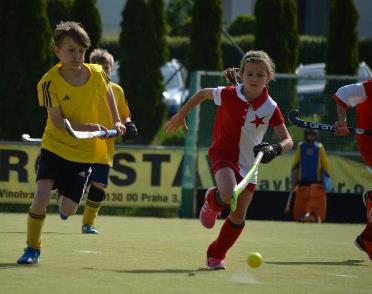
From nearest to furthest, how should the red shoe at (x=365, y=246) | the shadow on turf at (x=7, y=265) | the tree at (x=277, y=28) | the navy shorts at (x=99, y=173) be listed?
the shadow on turf at (x=7, y=265) → the red shoe at (x=365, y=246) → the navy shorts at (x=99, y=173) → the tree at (x=277, y=28)

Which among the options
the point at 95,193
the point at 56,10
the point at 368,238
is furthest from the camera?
the point at 56,10

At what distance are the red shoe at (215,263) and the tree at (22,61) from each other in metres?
12.0

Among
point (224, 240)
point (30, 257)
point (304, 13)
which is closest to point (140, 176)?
point (224, 240)

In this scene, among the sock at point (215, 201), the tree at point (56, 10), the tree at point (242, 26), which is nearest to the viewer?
the sock at point (215, 201)

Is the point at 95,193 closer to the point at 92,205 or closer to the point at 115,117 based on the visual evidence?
the point at 92,205

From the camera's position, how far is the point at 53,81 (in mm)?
8359

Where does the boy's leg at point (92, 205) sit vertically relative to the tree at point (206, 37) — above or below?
below

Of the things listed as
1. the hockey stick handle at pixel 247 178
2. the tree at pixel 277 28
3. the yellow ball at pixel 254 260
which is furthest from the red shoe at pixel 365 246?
the tree at pixel 277 28

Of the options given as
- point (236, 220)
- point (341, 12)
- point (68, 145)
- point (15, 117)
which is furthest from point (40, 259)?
point (341, 12)

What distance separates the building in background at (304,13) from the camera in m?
39.0

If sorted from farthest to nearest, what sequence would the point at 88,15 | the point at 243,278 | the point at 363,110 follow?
the point at 88,15, the point at 363,110, the point at 243,278

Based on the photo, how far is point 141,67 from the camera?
73.6 ft

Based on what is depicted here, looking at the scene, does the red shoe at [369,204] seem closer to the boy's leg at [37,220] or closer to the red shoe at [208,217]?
the red shoe at [208,217]

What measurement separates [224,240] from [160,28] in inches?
606
